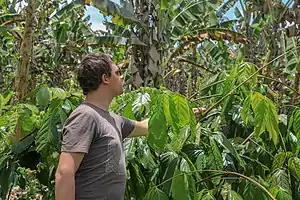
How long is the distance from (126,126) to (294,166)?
753 millimetres

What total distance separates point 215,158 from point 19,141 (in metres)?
0.96

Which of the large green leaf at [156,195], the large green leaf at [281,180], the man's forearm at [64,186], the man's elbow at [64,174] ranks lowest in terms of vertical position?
the large green leaf at [281,180]

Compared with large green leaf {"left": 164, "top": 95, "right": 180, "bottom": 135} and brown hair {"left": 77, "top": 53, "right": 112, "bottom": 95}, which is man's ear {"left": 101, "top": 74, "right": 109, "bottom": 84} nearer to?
brown hair {"left": 77, "top": 53, "right": 112, "bottom": 95}

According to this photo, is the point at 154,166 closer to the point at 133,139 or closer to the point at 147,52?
the point at 133,139

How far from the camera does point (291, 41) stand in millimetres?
7672

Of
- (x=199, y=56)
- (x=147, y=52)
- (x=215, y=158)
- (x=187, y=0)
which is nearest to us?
(x=215, y=158)

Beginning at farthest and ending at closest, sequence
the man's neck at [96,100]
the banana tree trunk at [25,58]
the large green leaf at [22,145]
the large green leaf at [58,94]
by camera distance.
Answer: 1. the banana tree trunk at [25,58]
2. the large green leaf at [22,145]
3. the large green leaf at [58,94]
4. the man's neck at [96,100]

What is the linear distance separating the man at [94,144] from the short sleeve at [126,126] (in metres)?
0.03

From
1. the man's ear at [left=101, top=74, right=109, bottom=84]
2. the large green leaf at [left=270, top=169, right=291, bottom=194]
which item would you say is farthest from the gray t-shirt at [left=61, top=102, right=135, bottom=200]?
the large green leaf at [left=270, top=169, right=291, bottom=194]

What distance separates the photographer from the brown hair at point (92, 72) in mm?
2066

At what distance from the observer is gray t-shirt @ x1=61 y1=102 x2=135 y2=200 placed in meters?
1.95

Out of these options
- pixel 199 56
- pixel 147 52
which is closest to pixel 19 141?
pixel 147 52

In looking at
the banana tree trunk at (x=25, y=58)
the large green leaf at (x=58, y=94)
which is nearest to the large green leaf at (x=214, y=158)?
the large green leaf at (x=58, y=94)

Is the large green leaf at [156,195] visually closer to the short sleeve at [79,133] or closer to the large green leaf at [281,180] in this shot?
the short sleeve at [79,133]
